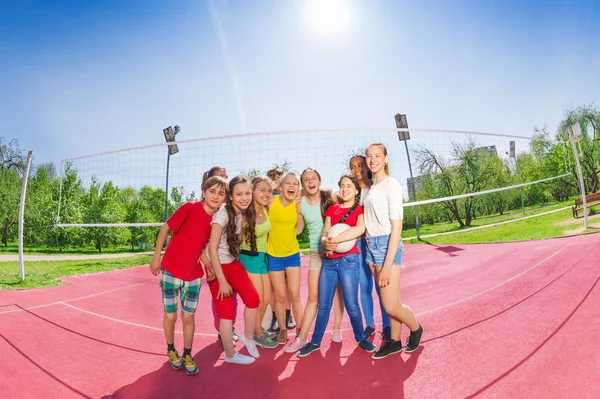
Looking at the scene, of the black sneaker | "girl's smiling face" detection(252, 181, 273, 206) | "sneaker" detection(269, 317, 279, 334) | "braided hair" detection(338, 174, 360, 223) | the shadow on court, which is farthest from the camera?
"sneaker" detection(269, 317, 279, 334)

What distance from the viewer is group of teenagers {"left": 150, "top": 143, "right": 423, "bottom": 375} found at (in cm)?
248

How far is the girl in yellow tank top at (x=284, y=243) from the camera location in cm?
284

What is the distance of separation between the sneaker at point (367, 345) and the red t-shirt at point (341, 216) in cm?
Result: 84

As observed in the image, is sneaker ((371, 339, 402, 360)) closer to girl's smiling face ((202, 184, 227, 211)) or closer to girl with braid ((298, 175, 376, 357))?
girl with braid ((298, 175, 376, 357))

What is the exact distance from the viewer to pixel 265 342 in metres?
2.90

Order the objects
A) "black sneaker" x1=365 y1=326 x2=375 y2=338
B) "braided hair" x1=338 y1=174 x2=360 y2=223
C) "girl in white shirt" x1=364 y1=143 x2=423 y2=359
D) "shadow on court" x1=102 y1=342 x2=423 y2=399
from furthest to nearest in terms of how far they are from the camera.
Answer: "black sneaker" x1=365 y1=326 x2=375 y2=338 → "braided hair" x1=338 y1=174 x2=360 y2=223 → "girl in white shirt" x1=364 y1=143 x2=423 y2=359 → "shadow on court" x1=102 y1=342 x2=423 y2=399

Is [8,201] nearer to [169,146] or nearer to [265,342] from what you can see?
[169,146]

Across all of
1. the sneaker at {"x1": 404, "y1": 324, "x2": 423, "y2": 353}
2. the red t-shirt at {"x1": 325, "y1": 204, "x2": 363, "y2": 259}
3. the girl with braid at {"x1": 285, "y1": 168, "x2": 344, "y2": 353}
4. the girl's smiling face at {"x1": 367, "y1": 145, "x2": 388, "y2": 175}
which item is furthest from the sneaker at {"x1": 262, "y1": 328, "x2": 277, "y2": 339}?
the girl's smiling face at {"x1": 367, "y1": 145, "x2": 388, "y2": 175}

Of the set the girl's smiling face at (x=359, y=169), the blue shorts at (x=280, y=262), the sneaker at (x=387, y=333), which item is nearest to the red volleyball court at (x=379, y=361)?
the sneaker at (x=387, y=333)

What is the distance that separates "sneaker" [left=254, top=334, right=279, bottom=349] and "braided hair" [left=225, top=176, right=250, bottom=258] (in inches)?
37.1

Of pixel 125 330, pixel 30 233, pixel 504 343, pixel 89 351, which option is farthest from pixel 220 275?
pixel 30 233

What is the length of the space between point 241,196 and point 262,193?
0.77 ft

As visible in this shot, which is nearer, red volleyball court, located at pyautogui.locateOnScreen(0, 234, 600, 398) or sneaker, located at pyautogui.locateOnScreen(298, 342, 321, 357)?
red volleyball court, located at pyautogui.locateOnScreen(0, 234, 600, 398)

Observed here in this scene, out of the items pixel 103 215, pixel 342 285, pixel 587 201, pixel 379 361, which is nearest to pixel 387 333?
pixel 379 361
